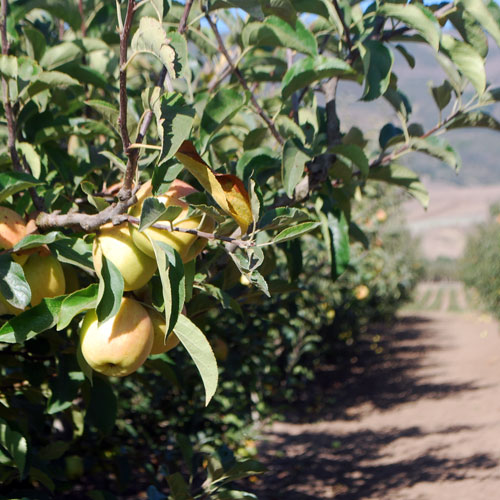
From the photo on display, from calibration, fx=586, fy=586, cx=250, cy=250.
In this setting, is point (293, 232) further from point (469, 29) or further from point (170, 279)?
point (469, 29)

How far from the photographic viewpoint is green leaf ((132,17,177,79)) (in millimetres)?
771

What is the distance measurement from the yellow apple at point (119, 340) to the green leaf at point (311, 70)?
548 mm

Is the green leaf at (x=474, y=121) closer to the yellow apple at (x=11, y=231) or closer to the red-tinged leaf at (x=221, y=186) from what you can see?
the red-tinged leaf at (x=221, y=186)

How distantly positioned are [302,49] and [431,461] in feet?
15.9

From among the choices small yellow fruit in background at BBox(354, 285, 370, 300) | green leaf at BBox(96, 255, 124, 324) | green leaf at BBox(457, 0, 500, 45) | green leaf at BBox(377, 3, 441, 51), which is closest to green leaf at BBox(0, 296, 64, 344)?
green leaf at BBox(96, 255, 124, 324)

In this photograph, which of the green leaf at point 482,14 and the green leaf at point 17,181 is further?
the green leaf at point 482,14

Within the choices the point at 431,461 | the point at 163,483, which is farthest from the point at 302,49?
the point at 431,461

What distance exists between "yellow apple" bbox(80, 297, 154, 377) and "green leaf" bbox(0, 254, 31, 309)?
12 cm

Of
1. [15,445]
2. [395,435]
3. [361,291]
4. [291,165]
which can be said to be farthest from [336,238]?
[361,291]

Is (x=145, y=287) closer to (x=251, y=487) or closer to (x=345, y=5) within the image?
(x=345, y=5)

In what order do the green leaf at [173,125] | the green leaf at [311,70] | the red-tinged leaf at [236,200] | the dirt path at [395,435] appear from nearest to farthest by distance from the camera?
the green leaf at [173,125] < the red-tinged leaf at [236,200] < the green leaf at [311,70] < the dirt path at [395,435]

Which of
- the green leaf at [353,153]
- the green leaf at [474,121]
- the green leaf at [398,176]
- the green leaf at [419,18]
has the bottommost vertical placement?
the green leaf at [398,176]

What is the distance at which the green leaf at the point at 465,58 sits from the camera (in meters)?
1.23

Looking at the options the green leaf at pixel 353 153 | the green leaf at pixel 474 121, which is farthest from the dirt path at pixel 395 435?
the green leaf at pixel 353 153
